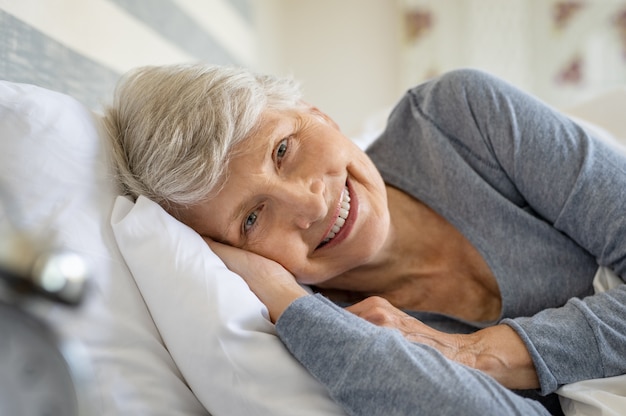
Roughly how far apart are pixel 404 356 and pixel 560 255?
52 centimetres

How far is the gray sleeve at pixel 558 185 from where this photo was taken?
92 cm

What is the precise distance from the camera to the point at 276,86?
1154 mm

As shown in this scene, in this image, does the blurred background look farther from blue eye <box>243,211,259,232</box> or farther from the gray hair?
blue eye <box>243,211,259,232</box>

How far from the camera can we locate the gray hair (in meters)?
0.98

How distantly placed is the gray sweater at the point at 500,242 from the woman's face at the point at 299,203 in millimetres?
178

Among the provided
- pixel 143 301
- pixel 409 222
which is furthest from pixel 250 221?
pixel 409 222

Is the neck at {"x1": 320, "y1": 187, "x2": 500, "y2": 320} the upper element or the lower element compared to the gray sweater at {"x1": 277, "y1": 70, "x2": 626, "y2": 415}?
lower

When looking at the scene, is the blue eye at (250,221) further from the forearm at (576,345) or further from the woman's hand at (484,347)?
the forearm at (576,345)

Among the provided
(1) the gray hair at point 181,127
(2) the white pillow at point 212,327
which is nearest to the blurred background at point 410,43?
(1) the gray hair at point 181,127

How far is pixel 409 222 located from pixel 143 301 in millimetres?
586

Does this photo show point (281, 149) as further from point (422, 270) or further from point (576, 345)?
point (576, 345)

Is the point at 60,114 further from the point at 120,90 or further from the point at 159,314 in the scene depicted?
→ the point at 159,314

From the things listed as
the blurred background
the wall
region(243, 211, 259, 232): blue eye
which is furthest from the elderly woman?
the wall

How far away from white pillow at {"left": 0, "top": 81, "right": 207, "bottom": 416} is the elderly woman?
0.41 feet
